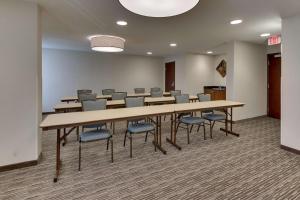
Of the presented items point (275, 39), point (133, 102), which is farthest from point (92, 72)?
point (275, 39)

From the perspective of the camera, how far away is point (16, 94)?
2.63 meters

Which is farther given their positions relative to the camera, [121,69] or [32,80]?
[121,69]

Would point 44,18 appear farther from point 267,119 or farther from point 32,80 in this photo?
point 267,119

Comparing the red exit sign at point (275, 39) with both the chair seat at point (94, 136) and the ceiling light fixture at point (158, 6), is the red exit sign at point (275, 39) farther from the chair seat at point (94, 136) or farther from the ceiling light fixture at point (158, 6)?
the chair seat at point (94, 136)

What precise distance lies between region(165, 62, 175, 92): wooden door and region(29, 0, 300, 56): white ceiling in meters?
3.73

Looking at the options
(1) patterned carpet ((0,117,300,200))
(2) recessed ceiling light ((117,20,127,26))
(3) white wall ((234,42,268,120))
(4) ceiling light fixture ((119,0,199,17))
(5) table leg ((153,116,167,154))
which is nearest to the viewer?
(4) ceiling light fixture ((119,0,199,17))

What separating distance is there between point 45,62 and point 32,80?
15.3ft

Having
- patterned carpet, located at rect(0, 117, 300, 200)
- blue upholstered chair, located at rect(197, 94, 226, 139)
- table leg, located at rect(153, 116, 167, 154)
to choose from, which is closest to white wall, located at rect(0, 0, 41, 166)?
patterned carpet, located at rect(0, 117, 300, 200)

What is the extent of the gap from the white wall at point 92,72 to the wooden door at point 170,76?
1.08 ft

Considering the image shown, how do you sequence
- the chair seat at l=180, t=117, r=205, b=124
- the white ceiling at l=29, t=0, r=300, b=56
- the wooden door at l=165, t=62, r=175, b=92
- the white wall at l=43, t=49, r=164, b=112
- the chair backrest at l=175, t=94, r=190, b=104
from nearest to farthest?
the white ceiling at l=29, t=0, r=300, b=56 → the chair seat at l=180, t=117, r=205, b=124 → the chair backrest at l=175, t=94, r=190, b=104 → the white wall at l=43, t=49, r=164, b=112 → the wooden door at l=165, t=62, r=175, b=92

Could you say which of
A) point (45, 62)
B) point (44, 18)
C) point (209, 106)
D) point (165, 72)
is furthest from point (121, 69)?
point (209, 106)

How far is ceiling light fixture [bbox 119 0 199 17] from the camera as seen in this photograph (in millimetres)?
1652

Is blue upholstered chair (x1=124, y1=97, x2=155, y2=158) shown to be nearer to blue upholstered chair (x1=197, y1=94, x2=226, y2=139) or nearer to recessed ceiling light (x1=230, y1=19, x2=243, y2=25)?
blue upholstered chair (x1=197, y1=94, x2=226, y2=139)

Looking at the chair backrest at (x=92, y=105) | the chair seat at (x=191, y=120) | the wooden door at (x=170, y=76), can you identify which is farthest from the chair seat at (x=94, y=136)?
the wooden door at (x=170, y=76)
